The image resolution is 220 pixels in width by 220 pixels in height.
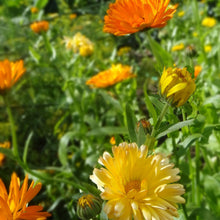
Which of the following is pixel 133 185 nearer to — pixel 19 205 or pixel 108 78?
pixel 19 205

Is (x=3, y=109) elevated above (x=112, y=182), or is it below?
below

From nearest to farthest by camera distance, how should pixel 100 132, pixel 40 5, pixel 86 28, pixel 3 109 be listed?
pixel 100 132
pixel 3 109
pixel 86 28
pixel 40 5

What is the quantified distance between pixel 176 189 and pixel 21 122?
1.91 m

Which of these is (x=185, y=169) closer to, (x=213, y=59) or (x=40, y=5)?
(x=213, y=59)

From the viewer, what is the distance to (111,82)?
50.2 inches

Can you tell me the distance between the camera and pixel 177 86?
18.8 inches

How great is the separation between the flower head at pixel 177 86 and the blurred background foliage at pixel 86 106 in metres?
0.07

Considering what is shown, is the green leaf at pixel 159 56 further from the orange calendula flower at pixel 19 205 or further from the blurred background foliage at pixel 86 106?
the orange calendula flower at pixel 19 205

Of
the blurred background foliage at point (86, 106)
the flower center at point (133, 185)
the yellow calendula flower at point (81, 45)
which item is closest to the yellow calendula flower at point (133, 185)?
the flower center at point (133, 185)

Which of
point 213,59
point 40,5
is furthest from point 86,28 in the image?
point 213,59

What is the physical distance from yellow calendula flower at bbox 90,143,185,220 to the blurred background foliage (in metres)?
0.15

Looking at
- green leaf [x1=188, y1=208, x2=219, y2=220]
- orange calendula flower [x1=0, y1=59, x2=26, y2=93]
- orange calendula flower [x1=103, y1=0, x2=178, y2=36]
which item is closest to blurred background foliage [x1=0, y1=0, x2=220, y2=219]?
green leaf [x1=188, y1=208, x2=219, y2=220]

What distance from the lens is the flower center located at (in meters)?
0.48

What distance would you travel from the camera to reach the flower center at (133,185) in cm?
48
